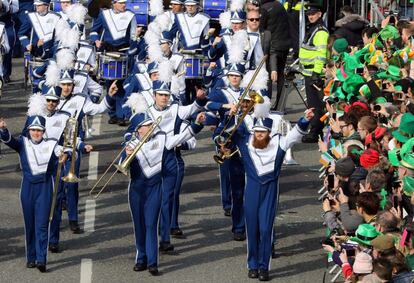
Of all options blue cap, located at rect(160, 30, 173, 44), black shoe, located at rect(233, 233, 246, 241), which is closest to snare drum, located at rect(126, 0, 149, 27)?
blue cap, located at rect(160, 30, 173, 44)

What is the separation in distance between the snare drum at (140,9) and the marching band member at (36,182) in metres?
8.51

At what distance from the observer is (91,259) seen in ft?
60.5

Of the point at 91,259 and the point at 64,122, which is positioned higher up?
the point at 64,122

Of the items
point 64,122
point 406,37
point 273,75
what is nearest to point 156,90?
point 64,122

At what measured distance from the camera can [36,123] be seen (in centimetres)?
1806

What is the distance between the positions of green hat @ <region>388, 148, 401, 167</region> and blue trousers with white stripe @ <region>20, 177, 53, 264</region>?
426 cm

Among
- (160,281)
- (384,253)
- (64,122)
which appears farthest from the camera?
(64,122)

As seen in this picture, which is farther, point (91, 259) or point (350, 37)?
point (350, 37)

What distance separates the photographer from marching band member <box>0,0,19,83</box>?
28859 mm

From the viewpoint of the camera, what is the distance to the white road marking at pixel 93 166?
73.9 ft

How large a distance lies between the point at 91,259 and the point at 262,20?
329 inches

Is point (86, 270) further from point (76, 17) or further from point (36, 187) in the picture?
point (76, 17)

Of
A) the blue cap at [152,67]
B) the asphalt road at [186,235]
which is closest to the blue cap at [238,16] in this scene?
the asphalt road at [186,235]

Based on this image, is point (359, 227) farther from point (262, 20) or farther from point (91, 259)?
point (262, 20)
